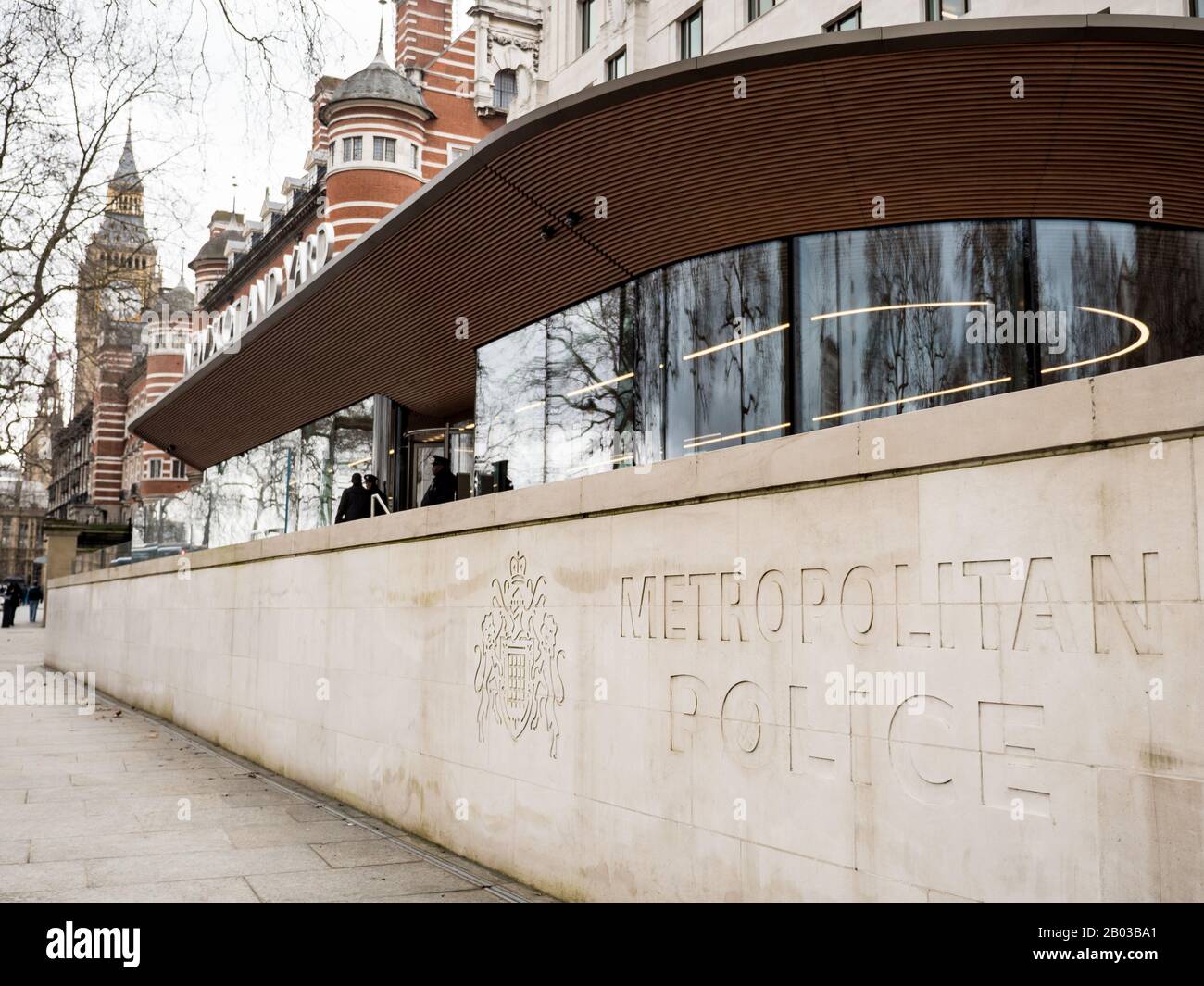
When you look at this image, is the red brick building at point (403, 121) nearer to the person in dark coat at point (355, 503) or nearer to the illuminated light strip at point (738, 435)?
the person in dark coat at point (355, 503)

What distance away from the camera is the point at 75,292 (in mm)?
30469

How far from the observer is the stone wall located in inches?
145

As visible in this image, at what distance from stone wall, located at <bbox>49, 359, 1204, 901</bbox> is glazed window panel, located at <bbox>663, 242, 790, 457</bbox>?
17.1 feet

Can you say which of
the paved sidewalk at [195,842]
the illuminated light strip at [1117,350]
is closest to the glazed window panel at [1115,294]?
the illuminated light strip at [1117,350]

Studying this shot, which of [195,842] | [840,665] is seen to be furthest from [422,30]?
[840,665]

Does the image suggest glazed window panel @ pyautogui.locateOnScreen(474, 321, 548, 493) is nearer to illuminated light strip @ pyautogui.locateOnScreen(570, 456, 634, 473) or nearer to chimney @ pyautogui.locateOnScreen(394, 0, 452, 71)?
illuminated light strip @ pyautogui.locateOnScreen(570, 456, 634, 473)

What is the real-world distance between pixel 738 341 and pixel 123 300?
20.0 m

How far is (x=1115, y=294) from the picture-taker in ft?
38.8

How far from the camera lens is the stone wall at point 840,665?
12.1ft

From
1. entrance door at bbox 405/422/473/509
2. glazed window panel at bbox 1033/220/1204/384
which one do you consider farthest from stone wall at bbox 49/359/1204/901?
entrance door at bbox 405/422/473/509

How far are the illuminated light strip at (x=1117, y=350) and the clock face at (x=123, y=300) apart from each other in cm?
2317

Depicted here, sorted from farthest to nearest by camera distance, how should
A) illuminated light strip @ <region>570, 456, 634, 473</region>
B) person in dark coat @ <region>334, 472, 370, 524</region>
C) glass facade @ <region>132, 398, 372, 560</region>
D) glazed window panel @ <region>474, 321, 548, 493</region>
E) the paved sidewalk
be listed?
1. glass facade @ <region>132, 398, 372, 560</region>
2. person in dark coat @ <region>334, 472, 370, 524</region>
3. glazed window panel @ <region>474, 321, 548, 493</region>
4. illuminated light strip @ <region>570, 456, 634, 473</region>
5. the paved sidewalk

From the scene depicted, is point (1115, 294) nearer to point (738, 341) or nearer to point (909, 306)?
point (909, 306)
